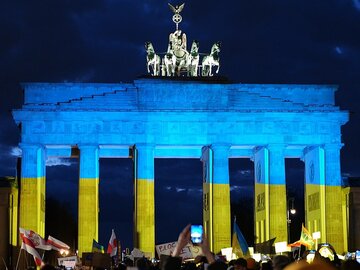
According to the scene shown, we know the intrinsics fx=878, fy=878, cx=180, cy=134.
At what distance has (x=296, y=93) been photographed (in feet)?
291

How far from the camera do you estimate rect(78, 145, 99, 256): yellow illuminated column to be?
85188mm

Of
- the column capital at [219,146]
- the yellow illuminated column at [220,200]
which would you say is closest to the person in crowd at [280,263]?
the yellow illuminated column at [220,200]

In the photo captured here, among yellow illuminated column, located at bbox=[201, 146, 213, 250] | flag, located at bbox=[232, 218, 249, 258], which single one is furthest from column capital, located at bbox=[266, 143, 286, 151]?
flag, located at bbox=[232, 218, 249, 258]

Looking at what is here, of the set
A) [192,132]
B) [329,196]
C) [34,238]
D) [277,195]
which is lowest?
[34,238]

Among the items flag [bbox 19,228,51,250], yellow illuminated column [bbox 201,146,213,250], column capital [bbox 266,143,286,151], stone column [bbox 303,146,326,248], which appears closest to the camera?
flag [bbox 19,228,51,250]

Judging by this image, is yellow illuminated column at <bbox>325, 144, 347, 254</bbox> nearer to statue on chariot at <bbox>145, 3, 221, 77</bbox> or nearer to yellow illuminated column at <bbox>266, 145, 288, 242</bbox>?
yellow illuminated column at <bbox>266, 145, 288, 242</bbox>

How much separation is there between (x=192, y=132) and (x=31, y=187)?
1664 cm

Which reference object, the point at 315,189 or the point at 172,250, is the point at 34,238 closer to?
the point at 172,250

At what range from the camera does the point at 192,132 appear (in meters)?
87.2

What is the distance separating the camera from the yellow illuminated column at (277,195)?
8644 cm

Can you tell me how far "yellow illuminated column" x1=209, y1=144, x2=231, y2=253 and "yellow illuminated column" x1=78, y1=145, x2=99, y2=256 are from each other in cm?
1145

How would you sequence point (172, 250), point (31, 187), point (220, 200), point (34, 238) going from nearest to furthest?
1. point (172, 250)
2. point (34, 238)
3. point (31, 187)
4. point (220, 200)

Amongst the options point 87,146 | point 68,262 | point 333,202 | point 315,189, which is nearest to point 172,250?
point 68,262

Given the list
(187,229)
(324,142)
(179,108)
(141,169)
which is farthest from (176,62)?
(187,229)
